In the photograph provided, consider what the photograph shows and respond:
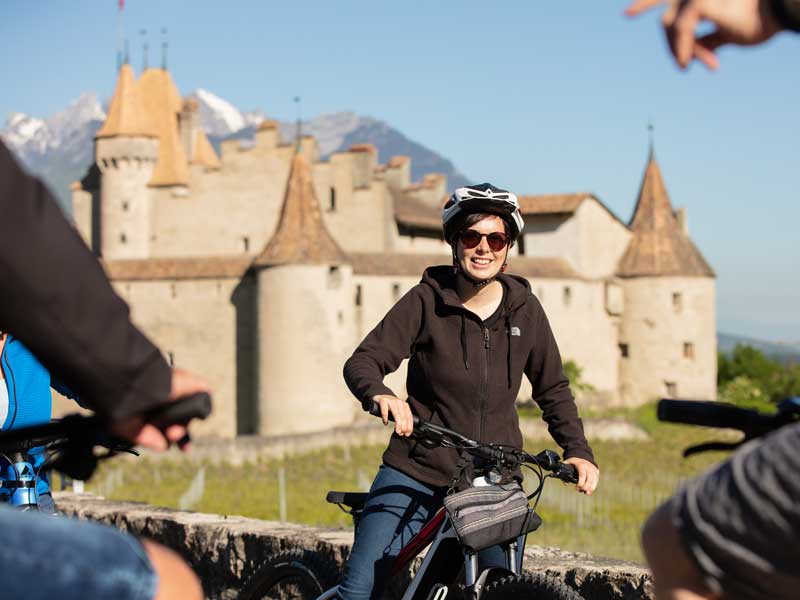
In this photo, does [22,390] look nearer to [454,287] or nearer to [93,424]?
[454,287]

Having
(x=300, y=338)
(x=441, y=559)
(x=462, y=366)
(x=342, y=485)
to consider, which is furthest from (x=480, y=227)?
(x=300, y=338)

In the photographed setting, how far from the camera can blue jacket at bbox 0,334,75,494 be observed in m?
4.76

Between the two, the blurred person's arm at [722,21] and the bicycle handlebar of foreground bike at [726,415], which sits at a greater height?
the blurred person's arm at [722,21]

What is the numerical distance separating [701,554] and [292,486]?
28538 mm

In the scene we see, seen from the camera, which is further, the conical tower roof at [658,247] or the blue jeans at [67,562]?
the conical tower roof at [658,247]

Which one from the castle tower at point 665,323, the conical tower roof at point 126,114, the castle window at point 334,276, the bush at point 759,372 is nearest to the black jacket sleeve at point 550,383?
the castle window at point 334,276

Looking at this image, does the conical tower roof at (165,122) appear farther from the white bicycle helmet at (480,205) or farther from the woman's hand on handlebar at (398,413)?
the woman's hand on handlebar at (398,413)

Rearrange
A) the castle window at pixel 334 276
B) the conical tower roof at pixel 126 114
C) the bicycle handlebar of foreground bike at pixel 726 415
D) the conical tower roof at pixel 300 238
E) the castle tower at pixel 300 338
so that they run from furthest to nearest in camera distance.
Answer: the conical tower roof at pixel 126 114 < the castle window at pixel 334 276 < the conical tower roof at pixel 300 238 < the castle tower at pixel 300 338 < the bicycle handlebar of foreground bike at pixel 726 415

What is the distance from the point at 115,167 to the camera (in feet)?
162

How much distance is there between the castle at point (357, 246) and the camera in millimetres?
40562

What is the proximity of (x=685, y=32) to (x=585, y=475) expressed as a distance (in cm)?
225

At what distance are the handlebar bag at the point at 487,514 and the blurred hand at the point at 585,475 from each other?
0.22 meters

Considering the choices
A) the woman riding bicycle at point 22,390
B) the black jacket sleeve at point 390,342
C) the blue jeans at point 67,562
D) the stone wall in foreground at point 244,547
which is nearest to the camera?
the blue jeans at point 67,562

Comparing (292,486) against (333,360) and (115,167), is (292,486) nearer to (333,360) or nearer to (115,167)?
(333,360)
